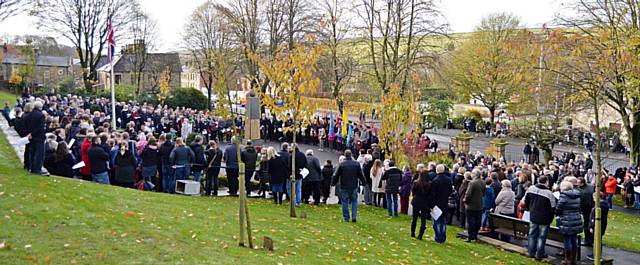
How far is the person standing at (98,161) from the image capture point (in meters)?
13.4

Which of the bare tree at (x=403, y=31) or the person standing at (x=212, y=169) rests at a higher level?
the bare tree at (x=403, y=31)

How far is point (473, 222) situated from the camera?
40.8 ft

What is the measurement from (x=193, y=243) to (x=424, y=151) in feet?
58.9

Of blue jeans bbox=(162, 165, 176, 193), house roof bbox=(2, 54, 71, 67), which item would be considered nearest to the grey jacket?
blue jeans bbox=(162, 165, 176, 193)

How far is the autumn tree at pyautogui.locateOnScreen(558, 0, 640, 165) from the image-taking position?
16.5 m

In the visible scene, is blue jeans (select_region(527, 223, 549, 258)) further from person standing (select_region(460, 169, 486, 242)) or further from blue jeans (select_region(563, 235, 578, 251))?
person standing (select_region(460, 169, 486, 242))

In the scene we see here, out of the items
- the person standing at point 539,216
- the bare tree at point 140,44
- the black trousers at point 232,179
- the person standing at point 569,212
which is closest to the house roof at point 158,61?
the bare tree at point 140,44

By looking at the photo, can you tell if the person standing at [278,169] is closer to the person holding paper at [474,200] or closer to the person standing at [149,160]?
the person standing at [149,160]

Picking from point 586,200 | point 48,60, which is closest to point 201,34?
point 48,60

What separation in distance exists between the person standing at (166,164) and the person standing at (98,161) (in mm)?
1616

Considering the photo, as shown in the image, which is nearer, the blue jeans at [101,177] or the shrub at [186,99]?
the blue jeans at [101,177]

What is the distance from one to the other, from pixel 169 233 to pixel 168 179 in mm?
6257

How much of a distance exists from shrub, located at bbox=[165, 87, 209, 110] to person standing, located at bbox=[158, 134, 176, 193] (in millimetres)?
33904

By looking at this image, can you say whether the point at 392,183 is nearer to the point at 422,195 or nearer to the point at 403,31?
the point at 422,195
